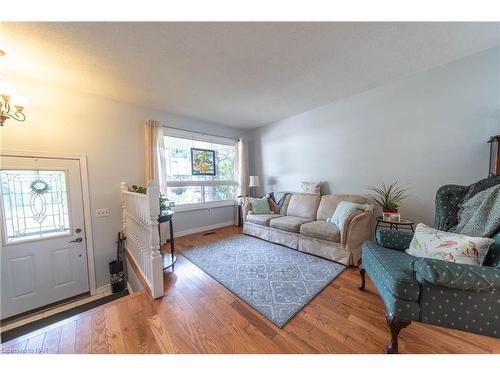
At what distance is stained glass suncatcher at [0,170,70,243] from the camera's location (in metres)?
2.04

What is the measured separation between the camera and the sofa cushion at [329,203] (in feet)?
9.47

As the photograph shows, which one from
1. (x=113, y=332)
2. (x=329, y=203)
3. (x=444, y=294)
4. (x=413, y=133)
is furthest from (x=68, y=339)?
(x=413, y=133)

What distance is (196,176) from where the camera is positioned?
3.90 metres

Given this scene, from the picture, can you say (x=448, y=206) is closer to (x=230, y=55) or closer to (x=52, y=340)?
(x=230, y=55)

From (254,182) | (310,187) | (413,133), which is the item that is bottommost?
(310,187)

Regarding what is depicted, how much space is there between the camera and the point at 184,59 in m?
1.86

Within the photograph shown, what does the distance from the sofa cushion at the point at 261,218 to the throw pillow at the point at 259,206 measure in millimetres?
139

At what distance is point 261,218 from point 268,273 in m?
1.29

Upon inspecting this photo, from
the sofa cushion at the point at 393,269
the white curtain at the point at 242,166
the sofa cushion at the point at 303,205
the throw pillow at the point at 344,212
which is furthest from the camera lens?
the white curtain at the point at 242,166

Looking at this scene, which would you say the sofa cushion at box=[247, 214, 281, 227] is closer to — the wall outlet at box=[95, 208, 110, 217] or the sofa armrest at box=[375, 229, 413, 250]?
the sofa armrest at box=[375, 229, 413, 250]

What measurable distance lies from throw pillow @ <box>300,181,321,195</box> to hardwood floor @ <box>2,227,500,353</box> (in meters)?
1.92

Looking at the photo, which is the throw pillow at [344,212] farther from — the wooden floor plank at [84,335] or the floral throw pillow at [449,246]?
the wooden floor plank at [84,335]

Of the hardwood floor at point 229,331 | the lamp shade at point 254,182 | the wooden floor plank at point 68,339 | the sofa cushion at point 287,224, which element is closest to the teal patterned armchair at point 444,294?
the hardwood floor at point 229,331
